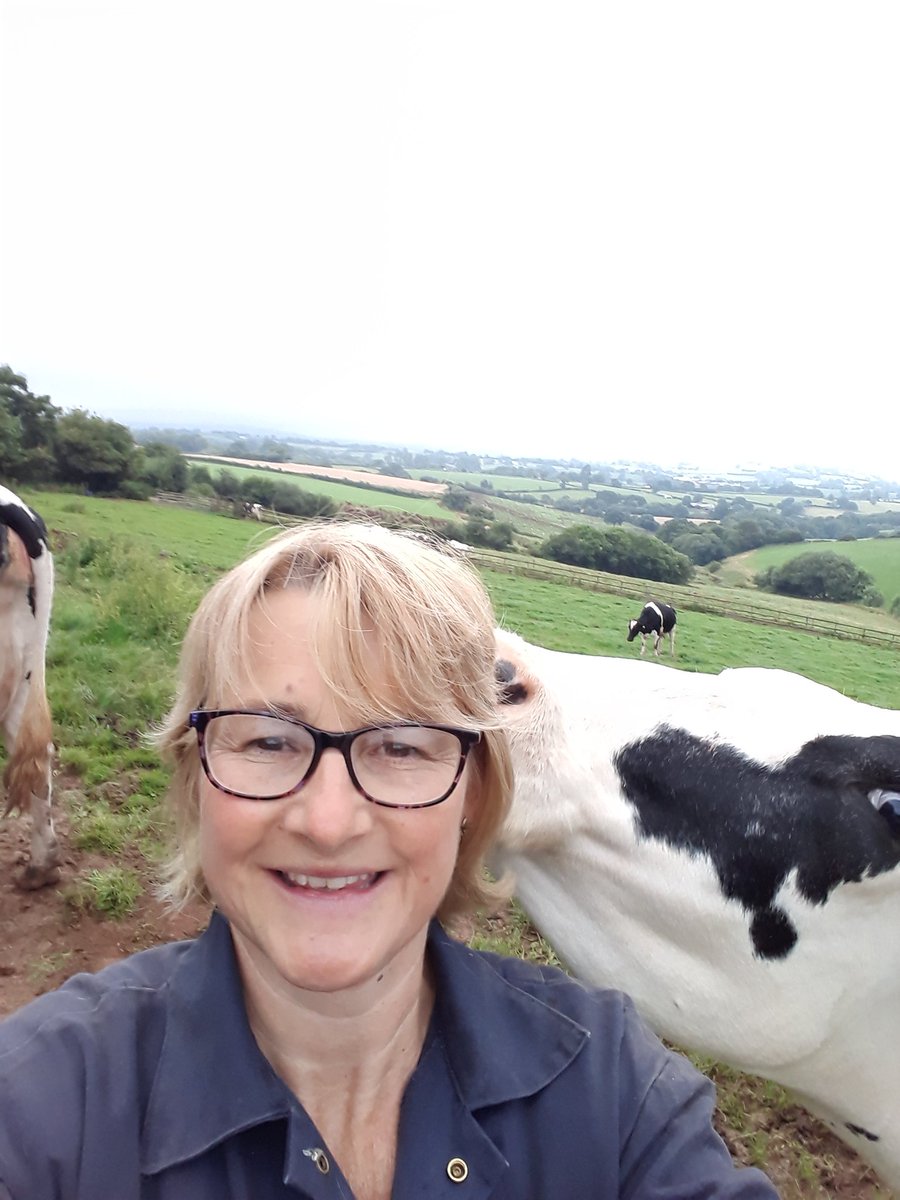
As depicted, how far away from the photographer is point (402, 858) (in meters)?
1.07

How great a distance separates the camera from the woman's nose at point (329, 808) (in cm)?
101

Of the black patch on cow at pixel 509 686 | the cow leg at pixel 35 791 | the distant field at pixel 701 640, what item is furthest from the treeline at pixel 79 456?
the black patch on cow at pixel 509 686

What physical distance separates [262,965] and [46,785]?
3430 mm

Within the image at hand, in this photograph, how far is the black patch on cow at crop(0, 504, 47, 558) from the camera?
4219mm

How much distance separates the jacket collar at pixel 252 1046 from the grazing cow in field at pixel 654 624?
14.2 meters

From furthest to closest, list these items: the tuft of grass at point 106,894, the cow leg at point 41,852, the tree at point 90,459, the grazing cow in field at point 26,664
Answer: the tree at point 90,459 < the grazing cow in field at point 26,664 < the cow leg at point 41,852 < the tuft of grass at point 106,894

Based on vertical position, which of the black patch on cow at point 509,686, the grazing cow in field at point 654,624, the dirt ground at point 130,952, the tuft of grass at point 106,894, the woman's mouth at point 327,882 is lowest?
the grazing cow in field at point 654,624

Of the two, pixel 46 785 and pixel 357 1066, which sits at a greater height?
pixel 357 1066

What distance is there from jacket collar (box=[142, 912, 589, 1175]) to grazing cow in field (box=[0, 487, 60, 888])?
3279mm

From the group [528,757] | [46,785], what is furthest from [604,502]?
[528,757]

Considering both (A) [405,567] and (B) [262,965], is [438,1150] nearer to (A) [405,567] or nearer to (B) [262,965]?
(B) [262,965]

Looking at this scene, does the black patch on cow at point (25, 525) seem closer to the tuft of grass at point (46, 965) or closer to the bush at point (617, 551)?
the tuft of grass at point (46, 965)

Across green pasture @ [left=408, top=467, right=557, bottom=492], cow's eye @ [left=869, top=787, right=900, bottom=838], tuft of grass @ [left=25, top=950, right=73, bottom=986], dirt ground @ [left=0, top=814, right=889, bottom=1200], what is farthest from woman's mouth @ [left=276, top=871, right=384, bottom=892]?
green pasture @ [left=408, top=467, right=557, bottom=492]

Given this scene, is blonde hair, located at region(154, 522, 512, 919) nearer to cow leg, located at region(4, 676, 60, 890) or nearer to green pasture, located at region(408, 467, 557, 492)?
cow leg, located at region(4, 676, 60, 890)
